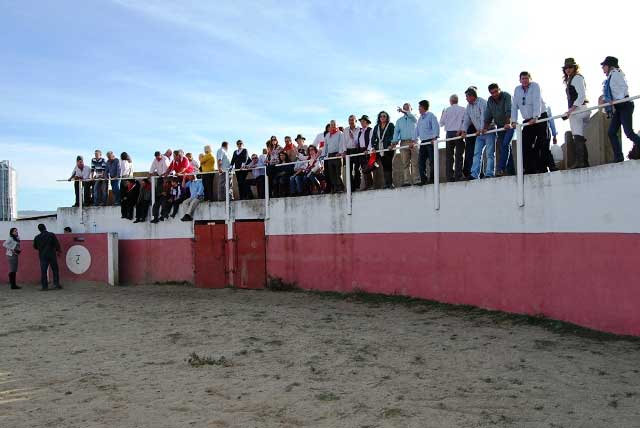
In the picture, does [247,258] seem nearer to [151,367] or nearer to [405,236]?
[405,236]

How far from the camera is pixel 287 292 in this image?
44.9 ft

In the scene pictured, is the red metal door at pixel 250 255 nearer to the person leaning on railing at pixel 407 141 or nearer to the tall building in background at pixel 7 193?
the person leaning on railing at pixel 407 141

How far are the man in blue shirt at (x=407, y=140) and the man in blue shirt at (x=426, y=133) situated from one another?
0.29 meters

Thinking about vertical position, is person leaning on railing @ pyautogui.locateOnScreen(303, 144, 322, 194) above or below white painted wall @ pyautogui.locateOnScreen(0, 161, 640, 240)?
above

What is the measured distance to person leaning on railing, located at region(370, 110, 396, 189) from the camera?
38.7ft

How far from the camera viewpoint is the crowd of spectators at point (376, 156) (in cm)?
849

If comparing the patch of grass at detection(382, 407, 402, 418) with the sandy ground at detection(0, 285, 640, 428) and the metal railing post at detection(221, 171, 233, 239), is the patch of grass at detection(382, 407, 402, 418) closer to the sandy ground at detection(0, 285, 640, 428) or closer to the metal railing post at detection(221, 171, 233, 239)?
the sandy ground at detection(0, 285, 640, 428)

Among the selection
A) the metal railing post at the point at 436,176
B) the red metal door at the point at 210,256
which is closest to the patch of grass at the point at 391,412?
the metal railing post at the point at 436,176

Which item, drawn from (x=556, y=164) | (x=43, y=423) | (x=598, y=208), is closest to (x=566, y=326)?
(x=598, y=208)

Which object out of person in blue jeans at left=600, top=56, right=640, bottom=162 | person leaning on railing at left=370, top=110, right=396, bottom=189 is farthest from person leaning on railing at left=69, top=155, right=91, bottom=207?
person in blue jeans at left=600, top=56, right=640, bottom=162

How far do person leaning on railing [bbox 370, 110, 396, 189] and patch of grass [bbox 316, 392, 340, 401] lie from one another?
632cm

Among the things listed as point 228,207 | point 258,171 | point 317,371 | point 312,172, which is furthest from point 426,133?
point 228,207

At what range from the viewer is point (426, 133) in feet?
36.0

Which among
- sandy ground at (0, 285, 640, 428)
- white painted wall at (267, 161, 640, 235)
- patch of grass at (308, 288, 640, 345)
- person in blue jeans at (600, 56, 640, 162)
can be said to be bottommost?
sandy ground at (0, 285, 640, 428)
